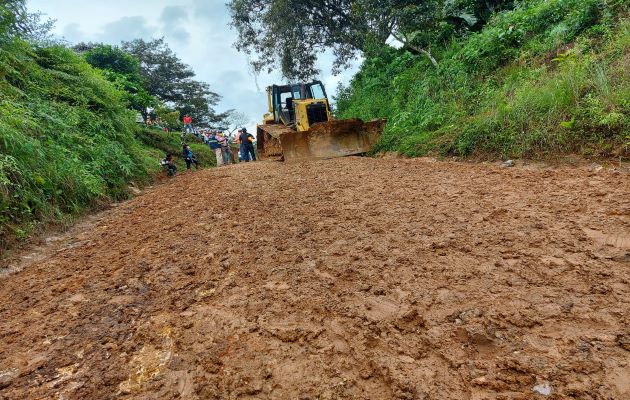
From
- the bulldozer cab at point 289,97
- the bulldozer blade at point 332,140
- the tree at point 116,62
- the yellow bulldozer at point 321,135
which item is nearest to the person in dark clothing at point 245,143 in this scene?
the bulldozer cab at point 289,97

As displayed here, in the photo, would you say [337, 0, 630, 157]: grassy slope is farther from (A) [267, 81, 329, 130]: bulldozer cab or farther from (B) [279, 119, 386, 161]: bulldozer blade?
(A) [267, 81, 329, 130]: bulldozer cab

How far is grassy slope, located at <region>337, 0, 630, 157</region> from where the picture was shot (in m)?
4.81

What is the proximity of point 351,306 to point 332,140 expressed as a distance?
7.52m

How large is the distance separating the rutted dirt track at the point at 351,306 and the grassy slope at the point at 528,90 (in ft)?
4.87

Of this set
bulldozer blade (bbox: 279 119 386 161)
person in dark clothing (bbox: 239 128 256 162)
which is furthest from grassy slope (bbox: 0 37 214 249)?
person in dark clothing (bbox: 239 128 256 162)

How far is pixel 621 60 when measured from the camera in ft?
17.1

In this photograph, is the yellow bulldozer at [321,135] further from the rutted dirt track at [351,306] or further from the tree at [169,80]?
the tree at [169,80]

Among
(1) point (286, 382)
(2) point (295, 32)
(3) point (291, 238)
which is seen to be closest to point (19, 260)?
(3) point (291, 238)

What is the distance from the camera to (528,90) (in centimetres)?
609

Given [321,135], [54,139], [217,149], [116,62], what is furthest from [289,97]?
[116,62]

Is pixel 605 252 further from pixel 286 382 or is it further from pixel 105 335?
pixel 105 335

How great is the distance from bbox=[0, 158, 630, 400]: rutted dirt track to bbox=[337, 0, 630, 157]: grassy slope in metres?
1.48

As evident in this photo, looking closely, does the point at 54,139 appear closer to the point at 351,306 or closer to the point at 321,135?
the point at 321,135

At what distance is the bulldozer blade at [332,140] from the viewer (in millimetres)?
8909
